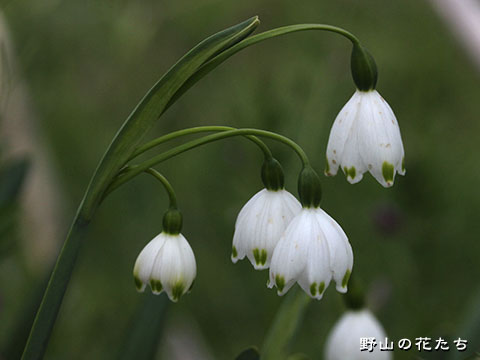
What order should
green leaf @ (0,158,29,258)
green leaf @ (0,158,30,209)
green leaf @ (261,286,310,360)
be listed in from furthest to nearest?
green leaf @ (0,158,30,209), green leaf @ (0,158,29,258), green leaf @ (261,286,310,360)

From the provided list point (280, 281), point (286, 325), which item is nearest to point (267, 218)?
point (280, 281)

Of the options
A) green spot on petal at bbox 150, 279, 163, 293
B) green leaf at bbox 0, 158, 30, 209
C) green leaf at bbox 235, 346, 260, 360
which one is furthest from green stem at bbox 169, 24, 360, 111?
green leaf at bbox 0, 158, 30, 209

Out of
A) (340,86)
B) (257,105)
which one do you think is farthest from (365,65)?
(340,86)

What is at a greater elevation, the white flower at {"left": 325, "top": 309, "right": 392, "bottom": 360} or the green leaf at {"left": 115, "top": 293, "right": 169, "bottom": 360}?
the white flower at {"left": 325, "top": 309, "right": 392, "bottom": 360}

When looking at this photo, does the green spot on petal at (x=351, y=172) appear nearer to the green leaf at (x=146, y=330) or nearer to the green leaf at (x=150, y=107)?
the green leaf at (x=150, y=107)

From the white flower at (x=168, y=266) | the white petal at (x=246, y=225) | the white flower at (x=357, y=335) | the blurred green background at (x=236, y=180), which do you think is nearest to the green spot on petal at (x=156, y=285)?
the white flower at (x=168, y=266)

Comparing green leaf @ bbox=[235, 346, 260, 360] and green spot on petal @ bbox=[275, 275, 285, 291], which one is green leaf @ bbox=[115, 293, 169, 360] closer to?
green leaf @ bbox=[235, 346, 260, 360]

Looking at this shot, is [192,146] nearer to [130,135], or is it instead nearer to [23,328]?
[130,135]

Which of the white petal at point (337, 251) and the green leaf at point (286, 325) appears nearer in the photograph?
the white petal at point (337, 251)
